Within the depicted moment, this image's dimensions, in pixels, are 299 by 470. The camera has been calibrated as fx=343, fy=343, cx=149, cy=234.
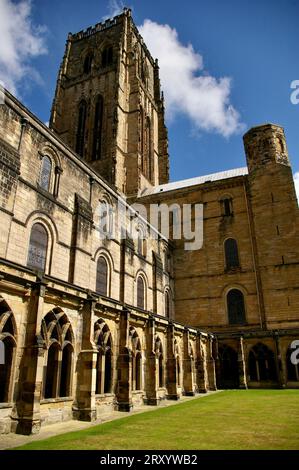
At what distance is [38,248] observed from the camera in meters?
16.7

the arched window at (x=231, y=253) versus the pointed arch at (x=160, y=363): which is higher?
the arched window at (x=231, y=253)

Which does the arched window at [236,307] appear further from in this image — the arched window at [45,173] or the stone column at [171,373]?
the arched window at [45,173]

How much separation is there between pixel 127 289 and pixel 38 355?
14.1m

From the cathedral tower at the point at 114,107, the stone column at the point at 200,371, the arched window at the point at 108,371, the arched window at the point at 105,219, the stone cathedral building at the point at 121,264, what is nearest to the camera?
the stone cathedral building at the point at 121,264

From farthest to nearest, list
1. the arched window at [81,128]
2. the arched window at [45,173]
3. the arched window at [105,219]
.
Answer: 1. the arched window at [81,128]
2. the arched window at [105,219]
3. the arched window at [45,173]

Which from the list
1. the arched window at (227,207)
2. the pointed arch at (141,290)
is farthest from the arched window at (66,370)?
the arched window at (227,207)

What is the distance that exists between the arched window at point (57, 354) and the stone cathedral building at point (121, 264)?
0.14 ft

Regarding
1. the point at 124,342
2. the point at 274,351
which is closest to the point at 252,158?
the point at 274,351

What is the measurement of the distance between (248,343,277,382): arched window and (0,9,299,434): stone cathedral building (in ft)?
0.32

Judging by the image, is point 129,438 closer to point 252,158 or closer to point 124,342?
point 124,342

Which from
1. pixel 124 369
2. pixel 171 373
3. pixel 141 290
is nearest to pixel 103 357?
pixel 124 369

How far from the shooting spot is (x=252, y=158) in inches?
1359

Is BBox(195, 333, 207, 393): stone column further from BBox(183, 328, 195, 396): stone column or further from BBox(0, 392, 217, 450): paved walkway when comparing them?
BBox(0, 392, 217, 450): paved walkway

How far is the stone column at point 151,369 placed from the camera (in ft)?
54.0
